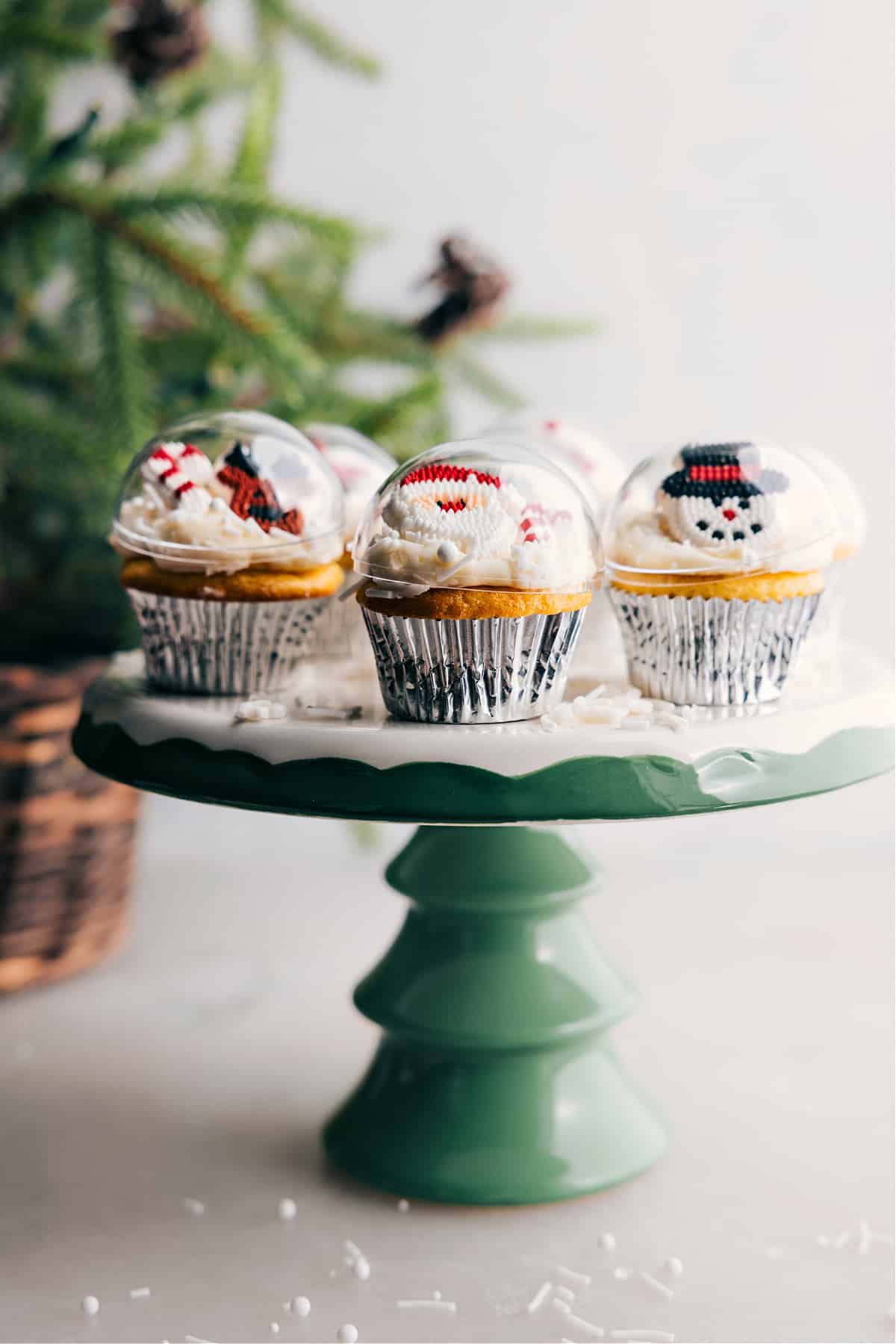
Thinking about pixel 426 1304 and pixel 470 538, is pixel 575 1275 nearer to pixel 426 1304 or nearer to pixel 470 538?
pixel 426 1304

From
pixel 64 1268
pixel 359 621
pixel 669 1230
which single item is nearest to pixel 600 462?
pixel 359 621

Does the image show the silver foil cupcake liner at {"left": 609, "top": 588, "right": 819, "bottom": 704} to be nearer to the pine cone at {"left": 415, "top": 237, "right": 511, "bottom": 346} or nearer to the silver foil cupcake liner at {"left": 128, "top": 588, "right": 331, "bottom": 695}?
the silver foil cupcake liner at {"left": 128, "top": 588, "right": 331, "bottom": 695}

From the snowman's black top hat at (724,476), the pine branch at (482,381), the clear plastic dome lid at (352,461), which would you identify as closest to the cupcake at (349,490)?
the clear plastic dome lid at (352,461)

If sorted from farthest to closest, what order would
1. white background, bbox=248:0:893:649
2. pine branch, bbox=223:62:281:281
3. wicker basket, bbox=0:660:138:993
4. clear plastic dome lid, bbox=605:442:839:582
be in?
white background, bbox=248:0:893:649 → wicker basket, bbox=0:660:138:993 → pine branch, bbox=223:62:281:281 → clear plastic dome lid, bbox=605:442:839:582

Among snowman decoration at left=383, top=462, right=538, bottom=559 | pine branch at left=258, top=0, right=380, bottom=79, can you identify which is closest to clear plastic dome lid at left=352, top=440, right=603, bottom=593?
snowman decoration at left=383, top=462, right=538, bottom=559

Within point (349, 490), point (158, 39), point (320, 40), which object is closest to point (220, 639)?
point (349, 490)

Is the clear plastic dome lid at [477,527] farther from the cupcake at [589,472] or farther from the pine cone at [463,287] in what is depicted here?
the pine cone at [463,287]
